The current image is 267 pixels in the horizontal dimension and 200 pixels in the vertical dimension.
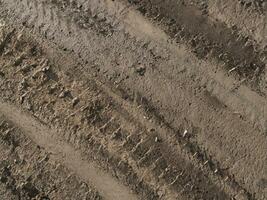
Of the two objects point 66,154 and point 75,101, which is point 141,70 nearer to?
point 75,101

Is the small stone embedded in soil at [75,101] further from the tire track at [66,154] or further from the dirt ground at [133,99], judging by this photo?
the tire track at [66,154]

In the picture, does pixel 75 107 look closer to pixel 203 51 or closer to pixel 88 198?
pixel 88 198

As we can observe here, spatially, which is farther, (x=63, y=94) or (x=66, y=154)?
(x=63, y=94)

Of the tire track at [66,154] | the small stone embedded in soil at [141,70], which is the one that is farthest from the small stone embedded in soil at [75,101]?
the small stone embedded in soil at [141,70]

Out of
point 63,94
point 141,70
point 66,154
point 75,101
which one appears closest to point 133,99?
point 141,70

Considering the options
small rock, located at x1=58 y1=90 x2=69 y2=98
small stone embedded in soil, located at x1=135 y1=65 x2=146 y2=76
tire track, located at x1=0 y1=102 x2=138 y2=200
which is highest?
small stone embedded in soil, located at x1=135 y1=65 x2=146 y2=76

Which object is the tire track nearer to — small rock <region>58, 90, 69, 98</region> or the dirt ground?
the dirt ground

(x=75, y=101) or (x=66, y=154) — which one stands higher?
(x=75, y=101)

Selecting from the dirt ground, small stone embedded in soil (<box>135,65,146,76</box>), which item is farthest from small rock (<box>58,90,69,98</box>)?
small stone embedded in soil (<box>135,65,146,76</box>)
